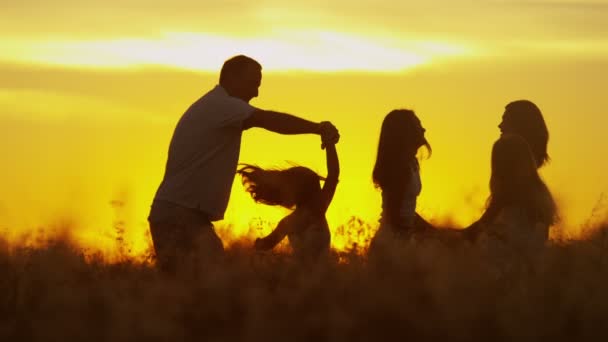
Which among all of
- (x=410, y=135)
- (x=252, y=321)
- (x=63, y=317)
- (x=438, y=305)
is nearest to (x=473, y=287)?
(x=438, y=305)

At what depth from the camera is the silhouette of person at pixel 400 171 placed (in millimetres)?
11281

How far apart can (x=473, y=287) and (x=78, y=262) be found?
341 centimetres

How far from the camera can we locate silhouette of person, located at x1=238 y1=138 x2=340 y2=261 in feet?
34.3

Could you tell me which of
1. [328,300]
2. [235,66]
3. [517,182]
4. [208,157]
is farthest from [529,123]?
[328,300]

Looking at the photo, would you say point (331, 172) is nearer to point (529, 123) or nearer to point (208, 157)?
point (208, 157)

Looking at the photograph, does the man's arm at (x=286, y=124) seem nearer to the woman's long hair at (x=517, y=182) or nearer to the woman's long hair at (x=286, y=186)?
the woman's long hair at (x=286, y=186)

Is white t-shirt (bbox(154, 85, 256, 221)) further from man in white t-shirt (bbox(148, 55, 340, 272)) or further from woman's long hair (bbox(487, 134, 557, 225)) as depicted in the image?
woman's long hair (bbox(487, 134, 557, 225))

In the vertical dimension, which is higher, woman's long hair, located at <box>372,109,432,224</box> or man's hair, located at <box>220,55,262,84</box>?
man's hair, located at <box>220,55,262,84</box>

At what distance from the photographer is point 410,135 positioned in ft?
38.0

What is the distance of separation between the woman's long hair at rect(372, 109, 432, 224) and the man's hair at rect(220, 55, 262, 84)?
1.74 metres

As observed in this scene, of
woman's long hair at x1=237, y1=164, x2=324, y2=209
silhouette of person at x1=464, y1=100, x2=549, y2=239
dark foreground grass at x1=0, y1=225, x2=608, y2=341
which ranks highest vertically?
silhouette of person at x1=464, y1=100, x2=549, y2=239

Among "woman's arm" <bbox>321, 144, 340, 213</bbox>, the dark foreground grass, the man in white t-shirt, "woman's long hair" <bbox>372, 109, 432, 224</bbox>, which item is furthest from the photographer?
"woman's long hair" <bbox>372, 109, 432, 224</bbox>

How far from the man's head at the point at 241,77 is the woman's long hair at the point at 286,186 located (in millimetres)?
697

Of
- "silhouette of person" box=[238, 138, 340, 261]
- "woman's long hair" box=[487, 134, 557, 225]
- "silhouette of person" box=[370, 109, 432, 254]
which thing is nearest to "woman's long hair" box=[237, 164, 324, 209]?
"silhouette of person" box=[238, 138, 340, 261]
